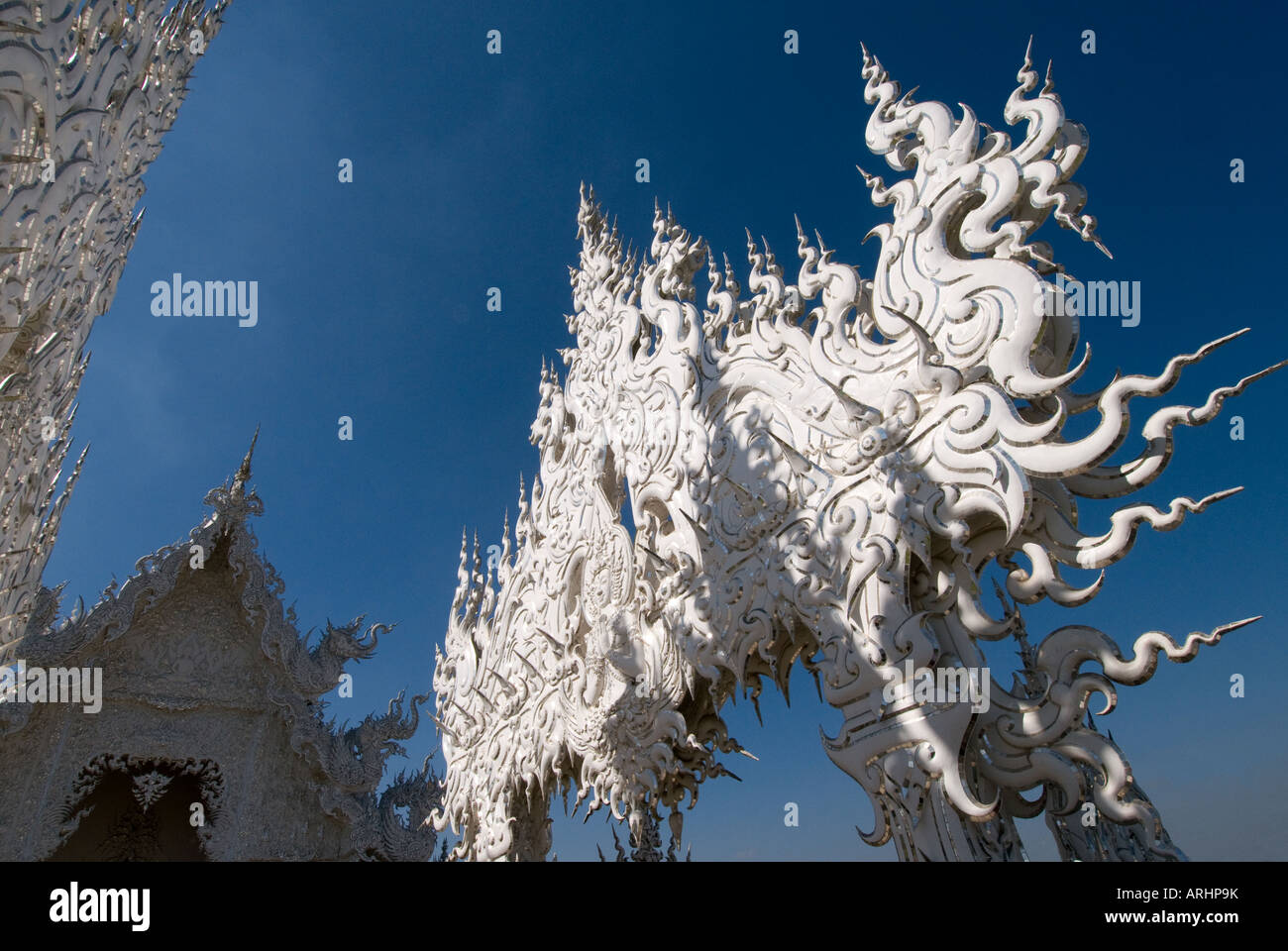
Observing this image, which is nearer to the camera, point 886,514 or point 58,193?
point 886,514

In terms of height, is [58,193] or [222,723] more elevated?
[58,193]

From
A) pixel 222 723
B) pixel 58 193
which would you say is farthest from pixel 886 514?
pixel 222 723

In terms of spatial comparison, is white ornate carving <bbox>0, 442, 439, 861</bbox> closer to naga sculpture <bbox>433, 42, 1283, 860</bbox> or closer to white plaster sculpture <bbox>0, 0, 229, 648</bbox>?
white plaster sculpture <bbox>0, 0, 229, 648</bbox>

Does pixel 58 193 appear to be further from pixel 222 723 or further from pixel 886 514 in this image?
pixel 222 723

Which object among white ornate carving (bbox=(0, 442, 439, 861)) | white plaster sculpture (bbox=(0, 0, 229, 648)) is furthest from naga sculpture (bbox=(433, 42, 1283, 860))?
white ornate carving (bbox=(0, 442, 439, 861))

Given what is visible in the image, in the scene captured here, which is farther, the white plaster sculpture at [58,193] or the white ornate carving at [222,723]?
the white ornate carving at [222,723]

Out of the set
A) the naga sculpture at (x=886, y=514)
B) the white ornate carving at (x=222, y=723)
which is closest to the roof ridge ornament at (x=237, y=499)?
the white ornate carving at (x=222, y=723)

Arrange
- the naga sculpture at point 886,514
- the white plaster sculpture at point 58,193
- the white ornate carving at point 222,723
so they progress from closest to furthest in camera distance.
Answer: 1. the naga sculpture at point 886,514
2. the white plaster sculpture at point 58,193
3. the white ornate carving at point 222,723

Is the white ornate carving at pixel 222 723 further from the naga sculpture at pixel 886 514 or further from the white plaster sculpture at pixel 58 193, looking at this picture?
the naga sculpture at pixel 886 514

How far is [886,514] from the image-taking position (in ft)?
10.3

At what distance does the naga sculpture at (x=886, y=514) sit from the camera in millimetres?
2635
